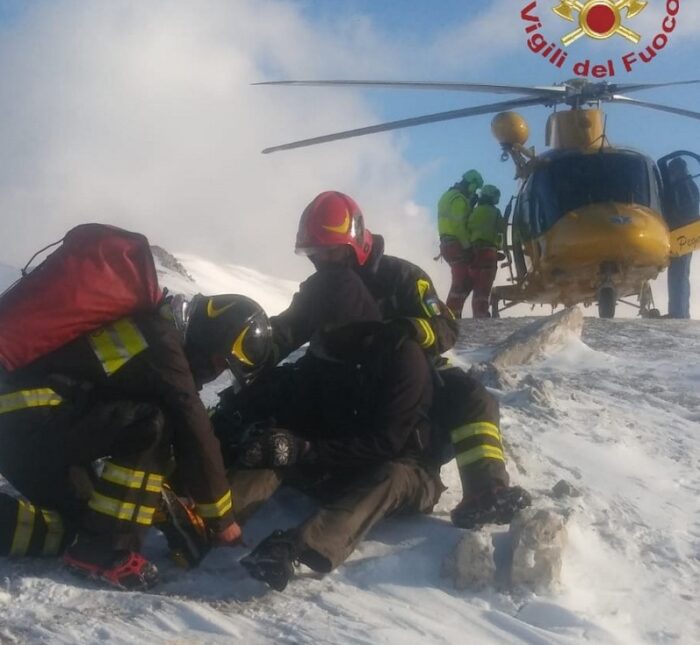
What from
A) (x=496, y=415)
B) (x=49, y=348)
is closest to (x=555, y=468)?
(x=496, y=415)

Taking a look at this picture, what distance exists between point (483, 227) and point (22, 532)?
28.8 ft

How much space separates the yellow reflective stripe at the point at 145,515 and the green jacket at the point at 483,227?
8.60m

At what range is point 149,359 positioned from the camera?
3164 millimetres

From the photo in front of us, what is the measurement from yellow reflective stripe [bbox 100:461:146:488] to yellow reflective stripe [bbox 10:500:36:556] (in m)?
0.35

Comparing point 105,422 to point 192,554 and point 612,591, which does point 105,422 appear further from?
point 612,591

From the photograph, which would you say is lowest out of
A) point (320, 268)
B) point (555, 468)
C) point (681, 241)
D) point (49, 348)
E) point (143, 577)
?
point (143, 577)

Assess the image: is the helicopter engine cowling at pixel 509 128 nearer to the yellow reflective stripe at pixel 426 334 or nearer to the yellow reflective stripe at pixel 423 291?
the yellow reflective stripe at pixel 423 291

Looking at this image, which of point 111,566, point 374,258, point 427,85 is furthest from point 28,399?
point 427,85

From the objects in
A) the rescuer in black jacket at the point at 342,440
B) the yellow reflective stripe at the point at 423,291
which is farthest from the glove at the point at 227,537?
the yellow reflective stripe at the point at 423,291

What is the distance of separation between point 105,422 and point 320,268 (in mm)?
1606

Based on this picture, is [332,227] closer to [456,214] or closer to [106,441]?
[106,441]

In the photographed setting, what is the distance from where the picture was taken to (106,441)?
10.3ft

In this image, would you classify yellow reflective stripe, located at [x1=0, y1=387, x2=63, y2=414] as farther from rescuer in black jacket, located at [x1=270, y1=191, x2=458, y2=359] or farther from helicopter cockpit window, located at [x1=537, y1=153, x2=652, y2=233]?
helicopter cockpit window, located at [x1=537, y1=153, x2=652, y2=233]

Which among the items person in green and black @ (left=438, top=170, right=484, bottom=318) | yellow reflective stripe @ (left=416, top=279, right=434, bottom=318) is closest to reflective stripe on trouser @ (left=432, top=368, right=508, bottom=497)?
yellow reflective stripe @ (left=416, top=279, right=434, bottom=318)
